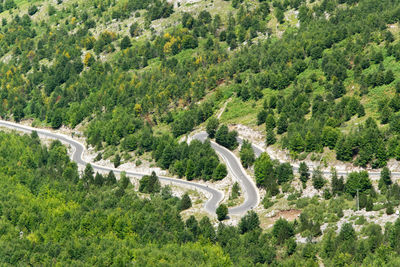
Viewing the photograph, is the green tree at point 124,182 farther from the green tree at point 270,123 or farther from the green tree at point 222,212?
the green tree at point 270,123

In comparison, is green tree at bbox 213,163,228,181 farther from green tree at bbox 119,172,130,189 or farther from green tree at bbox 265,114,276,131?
green tree at bbox 119,172,130,189

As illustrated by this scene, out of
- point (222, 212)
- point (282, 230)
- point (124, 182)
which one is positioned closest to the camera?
point (282, 230)

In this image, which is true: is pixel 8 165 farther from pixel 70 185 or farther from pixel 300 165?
pixel 300 165

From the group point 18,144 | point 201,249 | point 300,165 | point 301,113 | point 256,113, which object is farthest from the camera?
point 18,144

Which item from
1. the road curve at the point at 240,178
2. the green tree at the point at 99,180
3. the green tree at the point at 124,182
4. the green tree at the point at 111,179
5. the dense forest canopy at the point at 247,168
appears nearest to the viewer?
the dense forest canopy at the point at 247,168

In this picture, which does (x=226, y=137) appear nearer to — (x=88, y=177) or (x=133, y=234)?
(x=88, y=177)

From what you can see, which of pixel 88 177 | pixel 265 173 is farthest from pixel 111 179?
pixel 265 173

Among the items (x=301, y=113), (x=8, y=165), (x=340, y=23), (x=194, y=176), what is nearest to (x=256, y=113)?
(x=301, y=113)

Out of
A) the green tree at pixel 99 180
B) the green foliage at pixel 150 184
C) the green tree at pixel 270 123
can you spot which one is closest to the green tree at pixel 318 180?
the green tree at pixel 270 123
